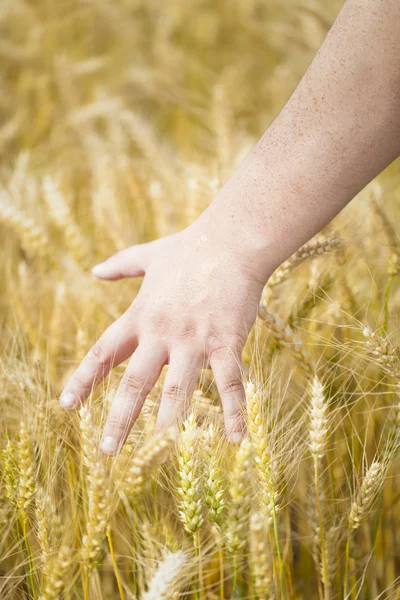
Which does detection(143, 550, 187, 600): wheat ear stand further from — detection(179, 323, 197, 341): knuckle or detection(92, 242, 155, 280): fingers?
detection(92, 242, 155, 280): fingers

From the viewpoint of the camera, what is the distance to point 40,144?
1.65 m

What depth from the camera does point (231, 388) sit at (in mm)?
547

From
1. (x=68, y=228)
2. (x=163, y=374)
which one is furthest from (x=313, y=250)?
(x=68, y=228)

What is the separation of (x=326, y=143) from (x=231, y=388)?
0.27 metres

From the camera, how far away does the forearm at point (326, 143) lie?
1.52 ft

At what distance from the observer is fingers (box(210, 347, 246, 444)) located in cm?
54

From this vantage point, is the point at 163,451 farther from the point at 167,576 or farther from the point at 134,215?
the point at 134,215

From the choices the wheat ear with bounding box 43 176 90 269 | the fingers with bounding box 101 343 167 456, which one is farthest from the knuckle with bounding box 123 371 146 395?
the wheat ear with bounding box 43 176 90 269

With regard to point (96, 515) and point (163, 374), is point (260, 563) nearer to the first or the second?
point (96, 515)

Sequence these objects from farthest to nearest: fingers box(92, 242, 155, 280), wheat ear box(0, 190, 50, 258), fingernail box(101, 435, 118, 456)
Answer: wheat ear box(0, 190, 50, 258) < fingers box(92, 242, 155, 280) < fingernail box(101, 435, 118, 456)

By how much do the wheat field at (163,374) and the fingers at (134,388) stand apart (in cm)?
3

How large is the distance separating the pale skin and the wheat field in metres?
0.03

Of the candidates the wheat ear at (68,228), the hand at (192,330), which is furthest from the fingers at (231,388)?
the wheat ear at (68,228)

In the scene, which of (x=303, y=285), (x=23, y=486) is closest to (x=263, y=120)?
(x=303, y=285)
